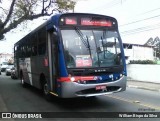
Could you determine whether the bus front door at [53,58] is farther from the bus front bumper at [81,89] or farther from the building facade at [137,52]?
the building facade at [137,52]

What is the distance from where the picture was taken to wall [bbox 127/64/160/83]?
919 inches

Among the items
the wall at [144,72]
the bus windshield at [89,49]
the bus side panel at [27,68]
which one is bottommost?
the wall at [144,72]

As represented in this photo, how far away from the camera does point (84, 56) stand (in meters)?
10.1

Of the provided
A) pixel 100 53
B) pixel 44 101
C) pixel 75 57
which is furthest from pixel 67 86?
pixel 44 101

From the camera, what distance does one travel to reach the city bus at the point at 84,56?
987cm

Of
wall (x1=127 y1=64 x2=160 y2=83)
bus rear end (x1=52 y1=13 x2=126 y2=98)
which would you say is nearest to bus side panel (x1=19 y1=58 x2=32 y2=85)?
bus rear end (x1=52 y1=13 x2=126 y2=98)

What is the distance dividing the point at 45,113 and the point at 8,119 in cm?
152

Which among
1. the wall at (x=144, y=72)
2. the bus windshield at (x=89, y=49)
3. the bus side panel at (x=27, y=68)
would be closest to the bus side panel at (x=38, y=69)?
the bus side panel at (x=27, y=68)

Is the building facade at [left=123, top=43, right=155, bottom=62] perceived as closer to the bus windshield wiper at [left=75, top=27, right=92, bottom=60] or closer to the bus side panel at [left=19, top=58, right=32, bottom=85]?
the bus side panel at [left=19, top=58, right=32, bottom=85]

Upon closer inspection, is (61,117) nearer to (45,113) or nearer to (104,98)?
(45,113)

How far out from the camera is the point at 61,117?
9.34 meters

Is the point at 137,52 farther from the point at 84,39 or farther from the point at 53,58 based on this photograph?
the point at 84,39

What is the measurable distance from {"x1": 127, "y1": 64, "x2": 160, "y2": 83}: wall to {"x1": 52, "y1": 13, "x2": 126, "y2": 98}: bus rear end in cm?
1323

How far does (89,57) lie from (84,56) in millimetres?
179
